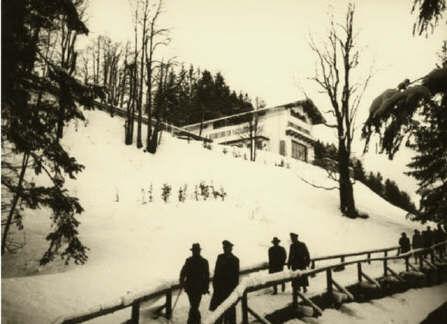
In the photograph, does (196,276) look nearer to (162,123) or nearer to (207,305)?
(207,305)

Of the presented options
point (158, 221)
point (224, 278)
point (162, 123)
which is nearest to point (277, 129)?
point (162, 123)

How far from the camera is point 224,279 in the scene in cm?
789

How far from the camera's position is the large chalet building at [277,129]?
49531 millimetres

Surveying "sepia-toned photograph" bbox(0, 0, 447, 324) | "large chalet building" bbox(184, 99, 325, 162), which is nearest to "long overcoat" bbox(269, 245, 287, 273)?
"sepia-toned photograph" bbox(0, 0, 447, 324)

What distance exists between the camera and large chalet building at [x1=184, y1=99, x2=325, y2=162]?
163ft

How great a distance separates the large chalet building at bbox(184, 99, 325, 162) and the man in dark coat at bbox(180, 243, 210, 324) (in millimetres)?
38341

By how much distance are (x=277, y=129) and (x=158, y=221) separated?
3496 centimetres

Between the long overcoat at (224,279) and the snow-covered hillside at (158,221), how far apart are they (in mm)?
1376

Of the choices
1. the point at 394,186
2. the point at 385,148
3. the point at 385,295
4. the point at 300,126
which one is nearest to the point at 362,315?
the point at 385,295

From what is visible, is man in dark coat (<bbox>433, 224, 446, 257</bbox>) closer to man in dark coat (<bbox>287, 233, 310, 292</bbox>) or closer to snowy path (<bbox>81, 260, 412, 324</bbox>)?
snowy path (<bbox>81, 260, 412, 324</bbox>)

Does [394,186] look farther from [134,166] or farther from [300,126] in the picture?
[134,166]

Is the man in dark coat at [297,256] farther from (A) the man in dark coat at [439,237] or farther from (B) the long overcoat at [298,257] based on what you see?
(A) the man in dark coat at [439,237]

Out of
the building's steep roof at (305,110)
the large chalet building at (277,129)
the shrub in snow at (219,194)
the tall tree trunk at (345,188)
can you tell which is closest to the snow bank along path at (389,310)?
the tall tree trunk at (345,188)

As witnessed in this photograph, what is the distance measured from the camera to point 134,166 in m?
23.3
